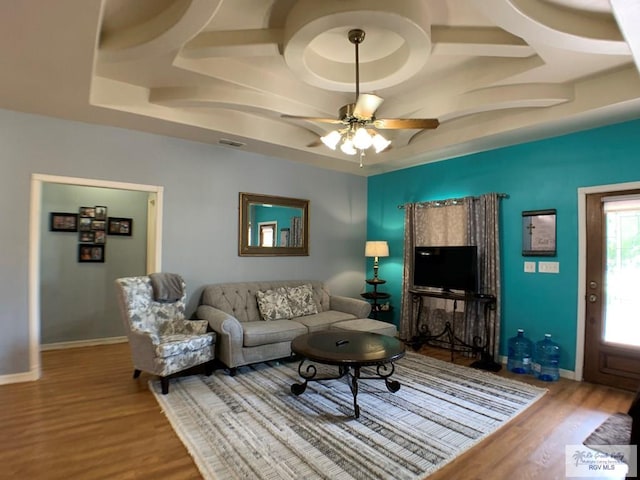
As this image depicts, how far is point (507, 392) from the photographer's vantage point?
332 cm

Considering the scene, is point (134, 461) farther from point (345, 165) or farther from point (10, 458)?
point (345, 165)

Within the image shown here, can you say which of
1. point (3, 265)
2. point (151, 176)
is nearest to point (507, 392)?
point (151, 176)

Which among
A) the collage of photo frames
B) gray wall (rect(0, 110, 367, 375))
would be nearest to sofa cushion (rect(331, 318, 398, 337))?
gray wall (rect(0, 110, 367, 375))

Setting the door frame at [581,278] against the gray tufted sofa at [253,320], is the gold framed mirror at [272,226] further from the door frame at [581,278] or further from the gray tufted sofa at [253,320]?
the door frame at [581,278]

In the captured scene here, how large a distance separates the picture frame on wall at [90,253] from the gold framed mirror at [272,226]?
1999 millimetres

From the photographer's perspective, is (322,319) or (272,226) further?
(272,226)

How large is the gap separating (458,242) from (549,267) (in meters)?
1.11

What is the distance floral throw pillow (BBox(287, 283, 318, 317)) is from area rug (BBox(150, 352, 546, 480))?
0.94m

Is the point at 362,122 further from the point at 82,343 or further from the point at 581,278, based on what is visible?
the point at 82,343

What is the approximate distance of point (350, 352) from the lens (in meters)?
2.92

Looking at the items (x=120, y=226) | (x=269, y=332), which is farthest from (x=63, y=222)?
(x=269, y=332)

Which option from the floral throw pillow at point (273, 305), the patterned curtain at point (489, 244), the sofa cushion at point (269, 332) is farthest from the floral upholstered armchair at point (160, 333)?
the patterned curtain at point (489, 244)

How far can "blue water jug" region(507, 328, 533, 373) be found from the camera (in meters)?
3.94

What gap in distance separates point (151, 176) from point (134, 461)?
294cm
